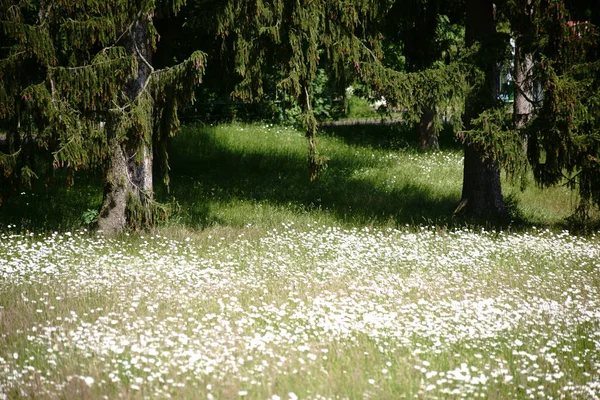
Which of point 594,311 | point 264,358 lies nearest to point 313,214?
point 594,311

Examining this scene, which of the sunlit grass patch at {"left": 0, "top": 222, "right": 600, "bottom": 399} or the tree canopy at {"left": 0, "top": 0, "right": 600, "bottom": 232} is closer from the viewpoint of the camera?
the sunlit grass patch at {"left": 0, "top": 222, "right": 600, "bottom": 399}

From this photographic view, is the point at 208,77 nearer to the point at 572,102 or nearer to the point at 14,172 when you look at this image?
the point at 14,172

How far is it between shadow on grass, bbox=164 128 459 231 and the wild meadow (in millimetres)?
121

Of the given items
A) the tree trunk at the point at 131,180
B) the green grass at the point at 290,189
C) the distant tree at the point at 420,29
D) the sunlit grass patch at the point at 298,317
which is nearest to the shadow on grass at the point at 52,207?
the green grass at the point at 290,189

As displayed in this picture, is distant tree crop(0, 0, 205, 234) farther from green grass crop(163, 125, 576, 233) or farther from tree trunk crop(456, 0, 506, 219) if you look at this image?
tree trunk crop(456, 0, 506, 219)

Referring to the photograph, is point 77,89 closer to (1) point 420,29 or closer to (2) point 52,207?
(2) point 52,207

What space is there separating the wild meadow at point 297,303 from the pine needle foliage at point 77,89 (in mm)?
1405

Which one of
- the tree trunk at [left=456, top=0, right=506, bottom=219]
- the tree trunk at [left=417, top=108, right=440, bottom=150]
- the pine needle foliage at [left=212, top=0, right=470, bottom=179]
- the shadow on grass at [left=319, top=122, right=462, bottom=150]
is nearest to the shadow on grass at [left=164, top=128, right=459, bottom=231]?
the tree trunk at [left=456, top=0, right=506, bottom=219]

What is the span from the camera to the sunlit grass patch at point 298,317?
215 inches

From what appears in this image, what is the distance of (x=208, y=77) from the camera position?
16.3m

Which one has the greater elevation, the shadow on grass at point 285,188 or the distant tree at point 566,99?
the distant tree at point 566,99

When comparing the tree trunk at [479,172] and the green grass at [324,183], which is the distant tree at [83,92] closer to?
the green grass at [324,183]

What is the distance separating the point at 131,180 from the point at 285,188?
5335mm

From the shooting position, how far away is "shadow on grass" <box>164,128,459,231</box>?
44.0ft
